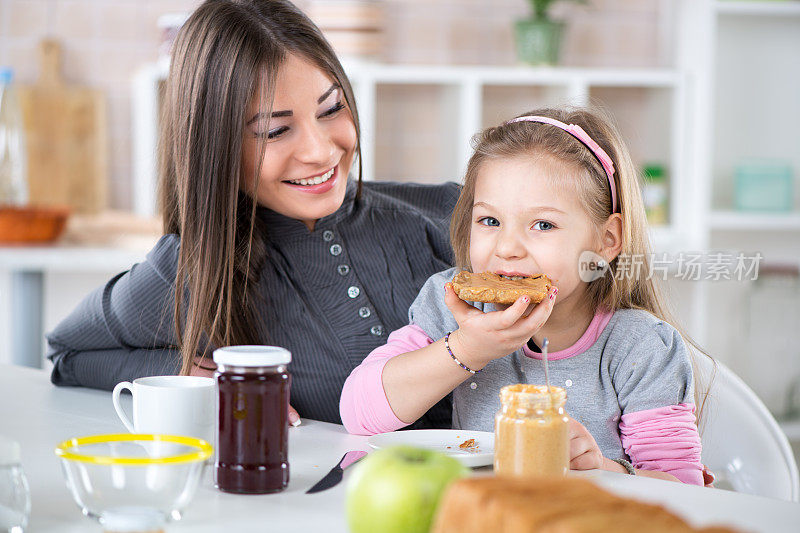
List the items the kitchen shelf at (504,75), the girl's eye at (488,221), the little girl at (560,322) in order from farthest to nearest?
1. the kitchen shelf at (504,75)
2. the girl's eye at (488,221)
3. the little girl at (560,322)

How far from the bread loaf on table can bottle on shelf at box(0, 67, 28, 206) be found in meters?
2.49

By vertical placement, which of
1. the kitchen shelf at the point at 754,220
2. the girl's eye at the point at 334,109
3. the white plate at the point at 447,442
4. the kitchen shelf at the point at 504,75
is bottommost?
the white plate at the point at 447,442

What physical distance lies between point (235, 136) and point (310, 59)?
0.18 m

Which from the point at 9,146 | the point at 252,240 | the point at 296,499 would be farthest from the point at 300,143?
the point at 9,146

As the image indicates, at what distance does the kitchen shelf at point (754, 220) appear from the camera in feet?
10.8

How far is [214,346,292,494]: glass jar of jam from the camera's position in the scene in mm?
939

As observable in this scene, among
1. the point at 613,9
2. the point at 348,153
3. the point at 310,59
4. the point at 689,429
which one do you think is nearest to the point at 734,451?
the point at 689,429

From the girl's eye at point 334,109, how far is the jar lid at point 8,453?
2.73 ft

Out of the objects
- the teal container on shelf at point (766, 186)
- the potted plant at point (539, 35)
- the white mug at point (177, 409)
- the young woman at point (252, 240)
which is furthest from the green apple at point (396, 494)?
the teal container on shelf at point (766, 186)

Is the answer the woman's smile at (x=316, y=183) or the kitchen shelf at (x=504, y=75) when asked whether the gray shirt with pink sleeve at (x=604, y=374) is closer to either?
the woman's smile at (x=316, y=183)

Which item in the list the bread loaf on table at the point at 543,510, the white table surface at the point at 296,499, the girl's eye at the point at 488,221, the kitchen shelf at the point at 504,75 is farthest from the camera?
the kitchen shelf at the point at 504,75

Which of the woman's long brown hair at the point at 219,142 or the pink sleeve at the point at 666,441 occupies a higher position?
the woman's long brown hair at the point at 219,142

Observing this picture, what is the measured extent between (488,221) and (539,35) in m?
2.07

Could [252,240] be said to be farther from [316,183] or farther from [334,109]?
[334,109]
